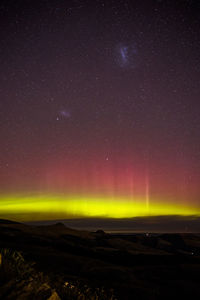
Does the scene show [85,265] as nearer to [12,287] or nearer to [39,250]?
[39,250]

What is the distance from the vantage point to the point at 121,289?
44531 mm

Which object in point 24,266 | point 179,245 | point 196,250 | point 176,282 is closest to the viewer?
point 24,266

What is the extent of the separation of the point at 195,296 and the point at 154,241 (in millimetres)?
135928

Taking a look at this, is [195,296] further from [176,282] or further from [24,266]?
[24,266]

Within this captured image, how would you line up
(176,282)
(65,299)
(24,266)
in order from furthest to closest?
(176,282), (65,299), (24,266)

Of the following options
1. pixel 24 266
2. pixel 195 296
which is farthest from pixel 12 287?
pixel 195 296

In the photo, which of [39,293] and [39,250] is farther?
[39,250]

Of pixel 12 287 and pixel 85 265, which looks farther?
pixel 85 265

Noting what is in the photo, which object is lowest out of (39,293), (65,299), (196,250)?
(196,250)

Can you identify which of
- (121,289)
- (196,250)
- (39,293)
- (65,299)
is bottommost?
(196,250)

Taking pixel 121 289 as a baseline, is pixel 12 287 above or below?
above

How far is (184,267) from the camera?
A: 72.2 metres

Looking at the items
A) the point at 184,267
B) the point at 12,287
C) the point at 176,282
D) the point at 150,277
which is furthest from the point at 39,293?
the point at 184,267

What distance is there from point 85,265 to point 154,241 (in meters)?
127
